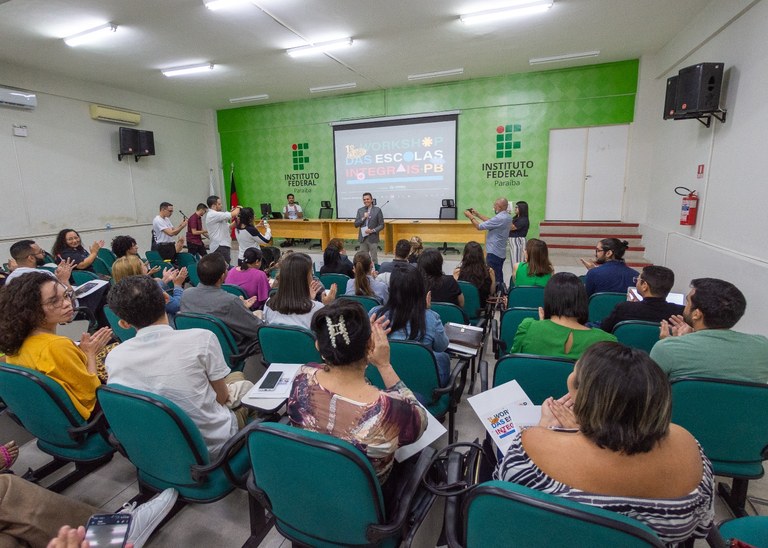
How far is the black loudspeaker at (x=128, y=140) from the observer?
852cm

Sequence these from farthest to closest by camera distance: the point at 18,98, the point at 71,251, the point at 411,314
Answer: the point at 18,98 → the point at 71,251 → the point at 411,314

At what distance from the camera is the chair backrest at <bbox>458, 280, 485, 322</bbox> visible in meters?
3.47

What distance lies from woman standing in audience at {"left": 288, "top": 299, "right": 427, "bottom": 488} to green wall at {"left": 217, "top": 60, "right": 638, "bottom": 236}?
8236 millimetres

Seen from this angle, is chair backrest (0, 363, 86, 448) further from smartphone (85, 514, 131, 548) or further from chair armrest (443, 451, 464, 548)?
chair armrest (443, 451, 464, 548)

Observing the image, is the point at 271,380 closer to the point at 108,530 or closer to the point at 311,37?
the point at 108,530

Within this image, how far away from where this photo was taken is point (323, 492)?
46.1 inches

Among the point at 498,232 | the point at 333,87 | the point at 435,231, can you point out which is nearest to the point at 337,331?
the point at 498,232

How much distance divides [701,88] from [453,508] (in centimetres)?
561

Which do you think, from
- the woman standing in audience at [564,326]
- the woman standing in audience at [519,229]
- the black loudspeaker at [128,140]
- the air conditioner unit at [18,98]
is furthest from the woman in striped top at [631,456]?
the black loudspeaker at [128,140]

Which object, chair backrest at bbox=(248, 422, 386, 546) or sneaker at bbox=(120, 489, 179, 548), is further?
sneaker at bbox=(120, 489, 179, 548)

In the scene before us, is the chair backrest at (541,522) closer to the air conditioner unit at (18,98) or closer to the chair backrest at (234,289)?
the chair backrest at (234,289)

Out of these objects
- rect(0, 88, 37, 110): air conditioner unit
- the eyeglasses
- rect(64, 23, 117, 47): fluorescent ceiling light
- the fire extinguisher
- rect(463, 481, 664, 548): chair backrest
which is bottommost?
rect(463, 481, 664, 548): chair backrest

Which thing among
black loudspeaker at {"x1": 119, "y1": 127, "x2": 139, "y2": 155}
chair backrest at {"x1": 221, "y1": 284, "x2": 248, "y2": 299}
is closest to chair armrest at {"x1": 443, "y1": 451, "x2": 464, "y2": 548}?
chair backrest at {"x1": 221, "y1": 284, "x2": 248, "y2": 299}

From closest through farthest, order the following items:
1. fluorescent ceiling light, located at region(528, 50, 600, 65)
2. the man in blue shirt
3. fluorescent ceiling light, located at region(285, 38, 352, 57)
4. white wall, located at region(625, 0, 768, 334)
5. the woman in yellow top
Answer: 1. the woman in yellow top
2. white wall, located at region(625, 0, 768, 334)
3. the man in blue shirt
4. fluorescent ceiling light, located at region(285, 38, 352, 57)
5. fluorescent ceiling light, located at region(528, 50, 600, 65)
